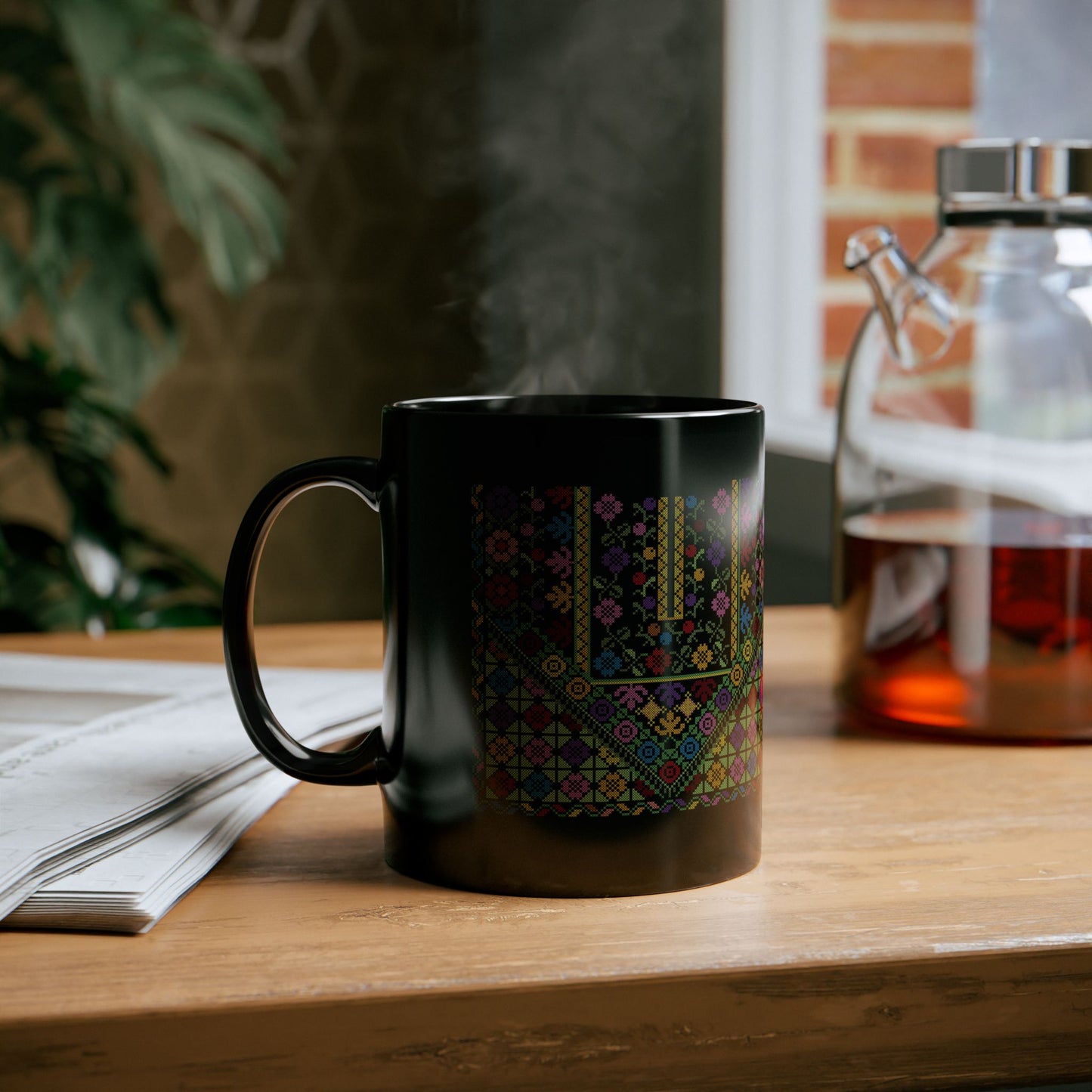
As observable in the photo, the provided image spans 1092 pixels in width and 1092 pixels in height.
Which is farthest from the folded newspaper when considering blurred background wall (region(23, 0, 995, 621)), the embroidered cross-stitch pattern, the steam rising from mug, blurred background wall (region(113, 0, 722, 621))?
blurred background wall (region(113, 0, 722, 621))

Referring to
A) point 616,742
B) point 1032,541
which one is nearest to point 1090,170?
point 1032,541

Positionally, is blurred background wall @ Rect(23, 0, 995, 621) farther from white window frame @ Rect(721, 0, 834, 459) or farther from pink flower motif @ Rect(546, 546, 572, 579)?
pink flower motif @ Rect(546, 546, 572, 579)

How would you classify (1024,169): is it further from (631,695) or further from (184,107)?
(184,107)

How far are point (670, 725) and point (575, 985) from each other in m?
0.09

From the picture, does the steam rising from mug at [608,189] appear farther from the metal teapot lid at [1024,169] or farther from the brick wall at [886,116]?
the metal teapot lid at [1024,169]

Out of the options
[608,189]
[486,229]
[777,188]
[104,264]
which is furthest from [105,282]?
[486,229]

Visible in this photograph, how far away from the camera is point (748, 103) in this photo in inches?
62.9

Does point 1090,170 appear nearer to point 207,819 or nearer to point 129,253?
point 207,819

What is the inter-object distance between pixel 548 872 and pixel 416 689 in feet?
0.23

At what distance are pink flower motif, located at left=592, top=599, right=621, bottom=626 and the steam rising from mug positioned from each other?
3.11 feet

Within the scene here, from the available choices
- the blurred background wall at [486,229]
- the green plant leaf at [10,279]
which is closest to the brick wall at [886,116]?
the blurred background wall at [486,229]

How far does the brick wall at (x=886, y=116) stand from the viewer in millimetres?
1554

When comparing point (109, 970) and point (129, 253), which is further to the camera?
point (129, 253)

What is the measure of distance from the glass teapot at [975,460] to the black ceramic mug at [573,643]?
0.21 m
